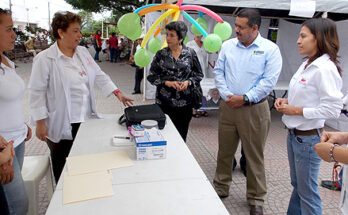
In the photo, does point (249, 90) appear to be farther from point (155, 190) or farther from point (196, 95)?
point (155, 190)

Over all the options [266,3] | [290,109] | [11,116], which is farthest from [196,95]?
[266,3]

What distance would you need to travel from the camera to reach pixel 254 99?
2119mm

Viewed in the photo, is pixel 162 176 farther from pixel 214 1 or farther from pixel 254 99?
pixel 214 1

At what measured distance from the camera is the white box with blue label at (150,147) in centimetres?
148

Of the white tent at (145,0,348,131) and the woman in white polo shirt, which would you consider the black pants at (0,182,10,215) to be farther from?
the white tent at (145,0,348,131)

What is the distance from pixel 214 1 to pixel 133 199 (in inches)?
141

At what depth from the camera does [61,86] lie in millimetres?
1982

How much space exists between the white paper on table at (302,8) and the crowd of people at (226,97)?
6.60 feet

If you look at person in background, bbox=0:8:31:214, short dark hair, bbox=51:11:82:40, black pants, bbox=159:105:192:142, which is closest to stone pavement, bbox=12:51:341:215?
black pants, bbox=159:105:192:142

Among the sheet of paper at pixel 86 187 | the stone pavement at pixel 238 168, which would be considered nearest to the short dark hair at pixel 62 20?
the sheet of paper at pixel 86 187

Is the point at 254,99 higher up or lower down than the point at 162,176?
higher up

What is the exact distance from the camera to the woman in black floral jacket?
2473mm

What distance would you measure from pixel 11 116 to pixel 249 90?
5.68 feet

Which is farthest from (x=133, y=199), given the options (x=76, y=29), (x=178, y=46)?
(x=178, y=46)
